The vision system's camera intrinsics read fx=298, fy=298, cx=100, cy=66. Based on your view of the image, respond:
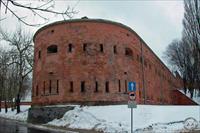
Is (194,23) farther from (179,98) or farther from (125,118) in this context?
(179,98)

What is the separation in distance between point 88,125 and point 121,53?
913cm

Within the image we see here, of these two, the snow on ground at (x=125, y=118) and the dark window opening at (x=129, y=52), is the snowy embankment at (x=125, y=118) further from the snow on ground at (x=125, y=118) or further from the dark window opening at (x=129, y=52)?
the dark window opening at (x=129, y=52)

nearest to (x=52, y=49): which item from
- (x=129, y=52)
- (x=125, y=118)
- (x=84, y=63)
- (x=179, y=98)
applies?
(x=84, y=63)

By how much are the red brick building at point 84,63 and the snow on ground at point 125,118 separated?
2.47 metres

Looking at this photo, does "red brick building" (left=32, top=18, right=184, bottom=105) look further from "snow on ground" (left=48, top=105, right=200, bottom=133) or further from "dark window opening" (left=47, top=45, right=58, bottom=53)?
"snow on ground" (left=48, top=105, right=200, bottom=133)

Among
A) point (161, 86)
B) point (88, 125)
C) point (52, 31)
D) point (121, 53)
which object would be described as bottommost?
point (88, 125)

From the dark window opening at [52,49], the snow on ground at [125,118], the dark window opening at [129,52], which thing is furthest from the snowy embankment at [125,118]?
the dark window opening at [129,52]

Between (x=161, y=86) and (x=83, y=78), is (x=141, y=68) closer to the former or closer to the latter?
(x=83, y=78)

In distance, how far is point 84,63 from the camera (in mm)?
26312

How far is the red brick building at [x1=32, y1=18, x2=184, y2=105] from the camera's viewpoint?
25969 mm

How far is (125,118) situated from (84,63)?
24.6ft

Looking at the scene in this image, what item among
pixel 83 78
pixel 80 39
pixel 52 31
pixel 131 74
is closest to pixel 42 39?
pixel 52 31

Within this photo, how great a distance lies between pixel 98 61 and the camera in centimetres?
2648

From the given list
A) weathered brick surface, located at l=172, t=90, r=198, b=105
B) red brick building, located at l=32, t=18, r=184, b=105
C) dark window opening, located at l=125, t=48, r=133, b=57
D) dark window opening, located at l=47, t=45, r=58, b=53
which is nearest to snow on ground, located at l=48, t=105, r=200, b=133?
red brick building, located at l=32, t=18, r=184, b=105
